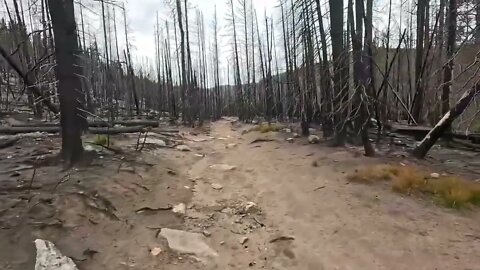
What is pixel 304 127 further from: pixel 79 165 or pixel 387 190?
pixel 79 165

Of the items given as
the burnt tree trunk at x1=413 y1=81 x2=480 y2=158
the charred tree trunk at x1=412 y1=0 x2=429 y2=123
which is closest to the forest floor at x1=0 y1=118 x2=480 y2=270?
the burnt tree trunk at x1=413 y1=81 x2=480 y2=158

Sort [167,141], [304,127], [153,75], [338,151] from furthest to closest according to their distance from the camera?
[153,75], [304,127], [167,141], [338,151]

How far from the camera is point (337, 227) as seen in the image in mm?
4340

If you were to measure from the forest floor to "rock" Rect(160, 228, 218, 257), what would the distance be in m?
0.01

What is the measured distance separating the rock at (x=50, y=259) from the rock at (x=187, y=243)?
113 cm

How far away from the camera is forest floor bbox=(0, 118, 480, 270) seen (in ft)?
12.1

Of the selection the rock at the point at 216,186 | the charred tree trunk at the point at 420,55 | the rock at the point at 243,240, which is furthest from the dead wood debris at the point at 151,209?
the charred tree trunk at the point at 420,55

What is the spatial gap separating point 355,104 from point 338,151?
47.9 inches

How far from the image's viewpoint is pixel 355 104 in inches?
297

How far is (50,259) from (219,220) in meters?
2.21

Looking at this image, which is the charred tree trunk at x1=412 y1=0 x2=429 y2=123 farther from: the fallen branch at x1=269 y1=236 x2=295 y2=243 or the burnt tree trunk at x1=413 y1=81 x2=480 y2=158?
the fallen branch at x1=269 y1=236 x2=295 y2=243

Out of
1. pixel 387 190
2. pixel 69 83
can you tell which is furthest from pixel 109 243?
pixel 387 190

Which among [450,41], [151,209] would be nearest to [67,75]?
[151,209]

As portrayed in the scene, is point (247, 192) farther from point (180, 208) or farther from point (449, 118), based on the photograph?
point (449, 118)
